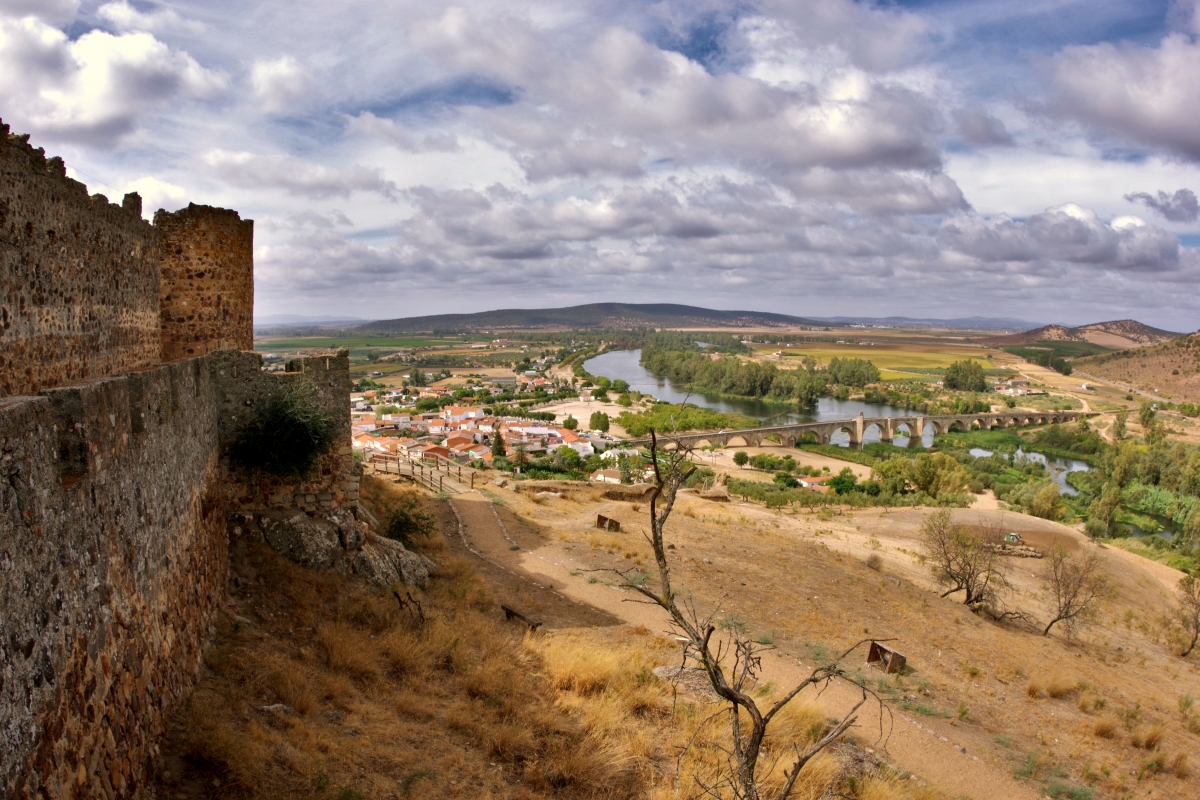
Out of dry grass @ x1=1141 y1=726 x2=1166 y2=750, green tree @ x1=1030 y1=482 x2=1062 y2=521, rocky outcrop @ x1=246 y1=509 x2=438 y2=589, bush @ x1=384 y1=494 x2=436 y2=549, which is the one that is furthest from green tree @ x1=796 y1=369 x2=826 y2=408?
rocky outcrop @ x1=246 y1=509 x2=438 y2=589

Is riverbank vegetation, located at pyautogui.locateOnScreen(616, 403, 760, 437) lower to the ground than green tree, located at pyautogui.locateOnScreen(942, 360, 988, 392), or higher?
lower

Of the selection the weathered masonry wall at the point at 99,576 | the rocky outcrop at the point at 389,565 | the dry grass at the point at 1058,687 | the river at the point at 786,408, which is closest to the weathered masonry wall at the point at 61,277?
the weathered masonry wall at the point at 99,576

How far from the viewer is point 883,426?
77625 millimetres

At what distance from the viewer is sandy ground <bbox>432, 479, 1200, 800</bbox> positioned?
940 centimetres

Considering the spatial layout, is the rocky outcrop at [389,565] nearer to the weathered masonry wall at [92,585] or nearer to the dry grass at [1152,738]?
the weathered masonry wall at [92,585]

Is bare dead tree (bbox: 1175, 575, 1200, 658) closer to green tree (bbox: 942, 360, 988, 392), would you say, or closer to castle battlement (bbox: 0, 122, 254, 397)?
castle battlement (bbox: 0, 122, 254, 397)

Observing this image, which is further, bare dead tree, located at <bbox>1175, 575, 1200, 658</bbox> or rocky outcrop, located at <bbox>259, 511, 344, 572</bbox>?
bare dead tree, located at <bbox>1175, 575, 1200, 658</bbox>

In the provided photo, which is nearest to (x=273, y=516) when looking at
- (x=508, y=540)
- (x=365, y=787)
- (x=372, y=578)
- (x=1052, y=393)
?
(x=372, y=578)

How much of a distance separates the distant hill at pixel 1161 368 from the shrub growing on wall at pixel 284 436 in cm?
13036

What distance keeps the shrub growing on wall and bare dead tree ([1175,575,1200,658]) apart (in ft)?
73.9

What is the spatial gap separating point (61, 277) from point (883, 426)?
263ft

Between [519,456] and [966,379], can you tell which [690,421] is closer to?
[519,456]

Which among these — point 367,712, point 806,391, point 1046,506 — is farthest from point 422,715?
point 806,391

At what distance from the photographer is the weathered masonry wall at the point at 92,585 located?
10.3 ft
